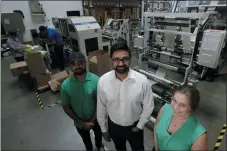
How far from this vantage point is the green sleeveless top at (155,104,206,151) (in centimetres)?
94

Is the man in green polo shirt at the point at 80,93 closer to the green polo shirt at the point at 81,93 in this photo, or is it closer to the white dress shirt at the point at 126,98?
the green polo shirt at the point at 81,93

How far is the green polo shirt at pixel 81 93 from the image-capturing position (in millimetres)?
1448

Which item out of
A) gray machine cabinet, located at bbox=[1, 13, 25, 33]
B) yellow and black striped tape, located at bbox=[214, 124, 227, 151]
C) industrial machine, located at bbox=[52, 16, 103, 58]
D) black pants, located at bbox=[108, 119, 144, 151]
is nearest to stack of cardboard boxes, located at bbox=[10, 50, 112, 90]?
industrial machine, located at bbox=[52, 16, 103, 58]

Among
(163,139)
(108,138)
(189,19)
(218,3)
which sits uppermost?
(218,3)

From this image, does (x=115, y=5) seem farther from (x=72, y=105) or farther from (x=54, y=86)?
(x=72, y=105)

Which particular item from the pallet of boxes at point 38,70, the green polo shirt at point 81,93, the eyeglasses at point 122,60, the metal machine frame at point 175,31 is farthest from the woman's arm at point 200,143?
the pallet of boxes at point 38,70

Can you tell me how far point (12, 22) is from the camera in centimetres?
617

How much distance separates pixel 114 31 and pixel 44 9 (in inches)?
147

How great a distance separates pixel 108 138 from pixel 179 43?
2017 mm

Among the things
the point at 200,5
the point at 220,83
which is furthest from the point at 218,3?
the point at 220,83

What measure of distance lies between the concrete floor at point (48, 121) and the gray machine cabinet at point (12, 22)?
12.8 feet

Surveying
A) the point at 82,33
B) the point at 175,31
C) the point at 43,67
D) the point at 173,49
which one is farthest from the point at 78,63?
the point at 82,33

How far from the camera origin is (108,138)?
5.05 ft

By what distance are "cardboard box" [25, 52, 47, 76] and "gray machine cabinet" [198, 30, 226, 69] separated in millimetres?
3563
